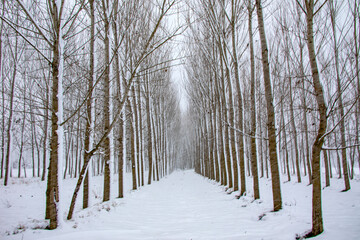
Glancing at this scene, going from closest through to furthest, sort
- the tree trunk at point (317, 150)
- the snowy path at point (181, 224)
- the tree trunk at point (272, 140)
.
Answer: the tree trunk at point (317, 150), the snowy path at point (181, 224), the tree trunk at point (272, 140)

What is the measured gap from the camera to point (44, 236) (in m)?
2.93

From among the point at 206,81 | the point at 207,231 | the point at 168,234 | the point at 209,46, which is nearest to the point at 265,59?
the point at 207,231

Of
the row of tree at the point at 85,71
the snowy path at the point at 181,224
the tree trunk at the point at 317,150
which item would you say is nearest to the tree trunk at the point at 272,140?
the snowy path at the point at 181,224

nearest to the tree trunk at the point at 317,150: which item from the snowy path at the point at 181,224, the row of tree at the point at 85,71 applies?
the snowy path at the point at 181,224

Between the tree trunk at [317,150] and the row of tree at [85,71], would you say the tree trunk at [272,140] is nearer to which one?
the tree trunk at [317,150]

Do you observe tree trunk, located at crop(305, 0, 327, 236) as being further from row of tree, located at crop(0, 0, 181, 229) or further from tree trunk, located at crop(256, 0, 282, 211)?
row of tree, located at crop(0, 0, 181, 229)

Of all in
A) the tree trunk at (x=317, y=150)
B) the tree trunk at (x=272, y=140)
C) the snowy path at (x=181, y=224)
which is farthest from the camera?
the tree trunk at (x=272, y=140)

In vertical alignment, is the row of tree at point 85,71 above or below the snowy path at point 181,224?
above

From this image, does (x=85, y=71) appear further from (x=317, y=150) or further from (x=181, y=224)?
(x=317, y=150)

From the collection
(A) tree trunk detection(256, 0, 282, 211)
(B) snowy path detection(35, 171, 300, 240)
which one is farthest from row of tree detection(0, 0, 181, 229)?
(A) tree trunk detection(256, 0, 282, 211)

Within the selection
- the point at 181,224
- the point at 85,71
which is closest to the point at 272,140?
the point at 181,224

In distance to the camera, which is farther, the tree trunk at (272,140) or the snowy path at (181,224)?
the tree trunk at (272,140)

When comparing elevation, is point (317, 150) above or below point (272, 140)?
Answer: below

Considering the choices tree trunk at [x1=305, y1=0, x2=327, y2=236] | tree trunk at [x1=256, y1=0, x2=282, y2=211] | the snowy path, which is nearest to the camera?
tree trunk at [x1=305, y1=0, x2=327, y2=236]
